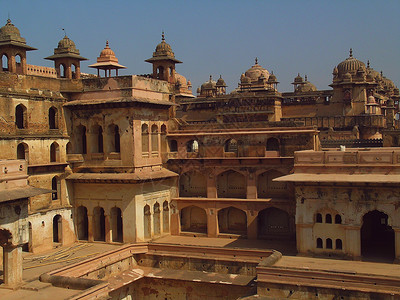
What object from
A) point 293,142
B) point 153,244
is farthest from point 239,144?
Result: point 153,244

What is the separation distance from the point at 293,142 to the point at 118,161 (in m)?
8.89

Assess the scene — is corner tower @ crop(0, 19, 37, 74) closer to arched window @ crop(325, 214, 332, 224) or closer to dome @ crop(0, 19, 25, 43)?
dome @ crop(0, 19, 25, 43)

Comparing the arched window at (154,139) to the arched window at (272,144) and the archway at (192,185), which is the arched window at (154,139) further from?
the arched window at (272,144)

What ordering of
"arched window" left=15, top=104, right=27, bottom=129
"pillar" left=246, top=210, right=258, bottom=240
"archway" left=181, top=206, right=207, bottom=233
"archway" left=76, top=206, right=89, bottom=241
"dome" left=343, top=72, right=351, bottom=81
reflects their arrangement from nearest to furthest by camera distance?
"arched window" left=15, top=104, right=27, bottom=129 → "pillar" left=246, top=210, right=258, bottom=240 → "archway" left=76, top=206, right=89, bottom=241 → "archway" left=181, top=206, right=207, bottom=233 → "dome" left=343, top=72, right=351, bottom=81

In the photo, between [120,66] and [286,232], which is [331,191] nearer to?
[286,232]

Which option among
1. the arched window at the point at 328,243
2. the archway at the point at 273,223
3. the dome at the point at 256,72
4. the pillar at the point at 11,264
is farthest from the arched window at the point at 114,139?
the dome at the point at 256,72

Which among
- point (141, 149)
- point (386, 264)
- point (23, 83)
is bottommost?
point (386, 264)

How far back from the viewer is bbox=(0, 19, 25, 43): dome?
24.5 metres

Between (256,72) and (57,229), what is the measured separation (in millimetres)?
27340

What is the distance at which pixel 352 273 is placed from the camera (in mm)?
18062

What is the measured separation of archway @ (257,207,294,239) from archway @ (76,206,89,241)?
919 cm

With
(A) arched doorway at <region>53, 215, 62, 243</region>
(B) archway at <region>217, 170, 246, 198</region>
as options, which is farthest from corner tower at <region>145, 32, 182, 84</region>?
(A) arched doorway at <region>53, 215, 62, 243</region>

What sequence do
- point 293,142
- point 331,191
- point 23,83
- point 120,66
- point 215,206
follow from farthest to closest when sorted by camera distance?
point 120,66 → point 215,206 → point 293,142 → point 23,83 → point 331,191

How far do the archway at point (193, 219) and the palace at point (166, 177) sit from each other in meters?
0.08
